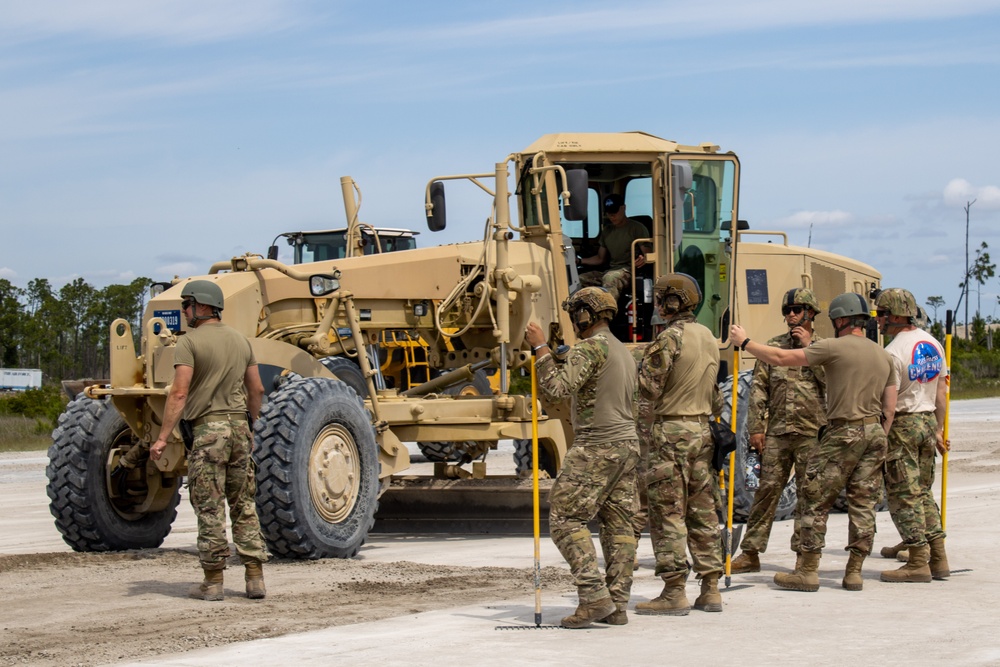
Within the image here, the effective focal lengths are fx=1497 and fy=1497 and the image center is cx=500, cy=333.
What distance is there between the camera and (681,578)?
8.23m

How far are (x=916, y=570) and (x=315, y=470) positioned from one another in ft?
13.8

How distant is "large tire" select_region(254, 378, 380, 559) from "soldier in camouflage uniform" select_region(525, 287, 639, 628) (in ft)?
10.4

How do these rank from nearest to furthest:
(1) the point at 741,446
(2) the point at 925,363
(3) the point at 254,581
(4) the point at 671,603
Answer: (4) the point at 671,603 → (3) the point at 254,581 → (2) the point at 925,363 → (1) the point at 741,446

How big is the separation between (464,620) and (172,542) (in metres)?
5.29

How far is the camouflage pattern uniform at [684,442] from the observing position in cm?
833

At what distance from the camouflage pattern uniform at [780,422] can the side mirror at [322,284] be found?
3.64 metres

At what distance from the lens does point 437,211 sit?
12.9 meters

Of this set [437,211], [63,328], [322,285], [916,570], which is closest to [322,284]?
[322,285]

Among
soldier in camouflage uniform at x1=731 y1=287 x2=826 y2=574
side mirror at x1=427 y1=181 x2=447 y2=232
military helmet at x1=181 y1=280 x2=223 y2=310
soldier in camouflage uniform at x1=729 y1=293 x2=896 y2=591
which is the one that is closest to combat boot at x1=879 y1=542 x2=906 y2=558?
soldier in camouflage uniform at x1=731 y1=287 x2=826 y2=574

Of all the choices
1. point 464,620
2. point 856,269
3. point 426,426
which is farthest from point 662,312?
point 856,269

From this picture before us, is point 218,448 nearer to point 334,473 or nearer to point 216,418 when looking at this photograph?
point 216,418

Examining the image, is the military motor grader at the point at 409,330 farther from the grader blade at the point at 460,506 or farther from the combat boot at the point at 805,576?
the combat boot at the point at 805,576

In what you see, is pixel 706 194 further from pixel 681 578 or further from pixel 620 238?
pixel 681 578

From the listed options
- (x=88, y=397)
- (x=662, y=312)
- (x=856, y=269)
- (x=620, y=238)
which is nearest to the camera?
(x=662, y=312)
